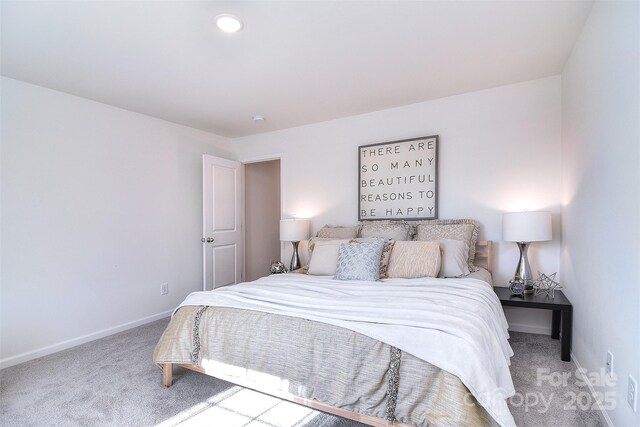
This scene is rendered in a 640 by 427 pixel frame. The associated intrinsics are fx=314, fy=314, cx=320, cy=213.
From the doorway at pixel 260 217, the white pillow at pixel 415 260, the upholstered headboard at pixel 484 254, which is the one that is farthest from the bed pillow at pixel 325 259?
the doorway at pixel 260 217

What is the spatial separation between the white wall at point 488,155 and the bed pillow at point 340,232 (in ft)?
0.90

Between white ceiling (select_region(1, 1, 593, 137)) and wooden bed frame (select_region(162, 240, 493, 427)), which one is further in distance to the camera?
white ceiling (select_region(1, 1, 593, 137))

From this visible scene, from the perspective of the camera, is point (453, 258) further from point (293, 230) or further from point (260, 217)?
point (260, 217)

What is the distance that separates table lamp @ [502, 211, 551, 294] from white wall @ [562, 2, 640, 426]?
18 centimetres

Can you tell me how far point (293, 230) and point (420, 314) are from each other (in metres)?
2.50

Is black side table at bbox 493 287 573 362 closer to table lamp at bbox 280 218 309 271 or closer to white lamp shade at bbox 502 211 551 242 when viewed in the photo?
white lamp shade at bbox 502 211 551 242

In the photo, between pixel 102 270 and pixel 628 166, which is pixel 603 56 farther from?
pixel 102 270

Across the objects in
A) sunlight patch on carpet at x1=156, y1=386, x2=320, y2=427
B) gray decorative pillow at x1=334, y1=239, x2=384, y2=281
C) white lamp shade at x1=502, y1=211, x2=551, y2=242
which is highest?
white lamp shade at x1=502, y1=211, x2=551, y2=242

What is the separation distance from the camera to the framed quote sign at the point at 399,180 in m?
3.47

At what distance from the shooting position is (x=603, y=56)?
180 centimetres

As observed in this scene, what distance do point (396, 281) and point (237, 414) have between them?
1445mm

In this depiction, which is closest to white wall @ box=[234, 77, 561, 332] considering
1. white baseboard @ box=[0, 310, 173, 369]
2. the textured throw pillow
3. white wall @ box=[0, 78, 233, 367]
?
the textured throw pillow

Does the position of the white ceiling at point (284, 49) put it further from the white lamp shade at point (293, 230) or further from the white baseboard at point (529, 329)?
the white baseboard at point (529, 329)

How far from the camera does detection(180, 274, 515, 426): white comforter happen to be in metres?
1.34
